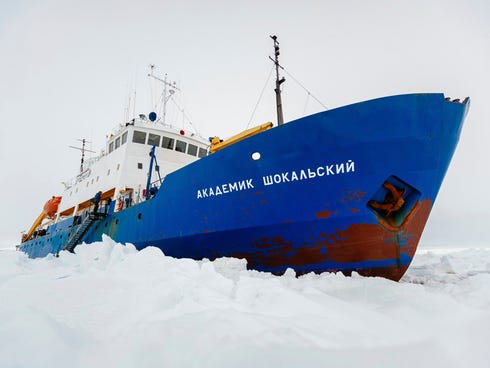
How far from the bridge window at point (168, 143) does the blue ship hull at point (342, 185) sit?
7.56 m

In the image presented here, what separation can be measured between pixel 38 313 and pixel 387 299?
3821 mm

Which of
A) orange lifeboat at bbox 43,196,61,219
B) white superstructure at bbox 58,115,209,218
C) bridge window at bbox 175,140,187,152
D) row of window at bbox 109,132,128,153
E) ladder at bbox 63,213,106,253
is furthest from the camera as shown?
orange lifeboat at bbox 43,196,61,219

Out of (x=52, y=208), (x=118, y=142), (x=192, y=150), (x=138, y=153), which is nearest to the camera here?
(x=138, y=153)

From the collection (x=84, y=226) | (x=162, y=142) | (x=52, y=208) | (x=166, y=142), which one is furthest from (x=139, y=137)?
(x=52, y=208)

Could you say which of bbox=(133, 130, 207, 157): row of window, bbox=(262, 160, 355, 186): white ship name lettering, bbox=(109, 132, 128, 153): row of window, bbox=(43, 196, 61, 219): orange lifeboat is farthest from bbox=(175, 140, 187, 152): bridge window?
bbox=(43, 196, 61, 219): orange lifeboat

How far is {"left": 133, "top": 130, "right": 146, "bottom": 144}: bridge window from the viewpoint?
12680 mm

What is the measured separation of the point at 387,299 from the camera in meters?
3.58

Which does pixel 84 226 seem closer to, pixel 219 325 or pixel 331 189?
pixel 331 189

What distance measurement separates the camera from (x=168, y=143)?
13.1 meters

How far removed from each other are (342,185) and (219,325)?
369 centimetres

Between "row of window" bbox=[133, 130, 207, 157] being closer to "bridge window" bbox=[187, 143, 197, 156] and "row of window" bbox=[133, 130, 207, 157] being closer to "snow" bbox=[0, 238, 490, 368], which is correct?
"bridge window" bbox=[187, 143, 197, 156]

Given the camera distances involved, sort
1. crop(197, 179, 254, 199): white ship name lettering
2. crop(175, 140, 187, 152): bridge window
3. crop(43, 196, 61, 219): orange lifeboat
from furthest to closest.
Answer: crop(43, 196, 61, 219): orange lifeboat < crop(175, 140, 187, 152): bridge window < crop(197, 179, 254, 199): white ship name lettering

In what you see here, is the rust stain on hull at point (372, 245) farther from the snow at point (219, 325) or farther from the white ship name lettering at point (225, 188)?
the white ship name lettering at point (225, 188)

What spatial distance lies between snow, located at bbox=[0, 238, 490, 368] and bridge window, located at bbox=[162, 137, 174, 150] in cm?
987
